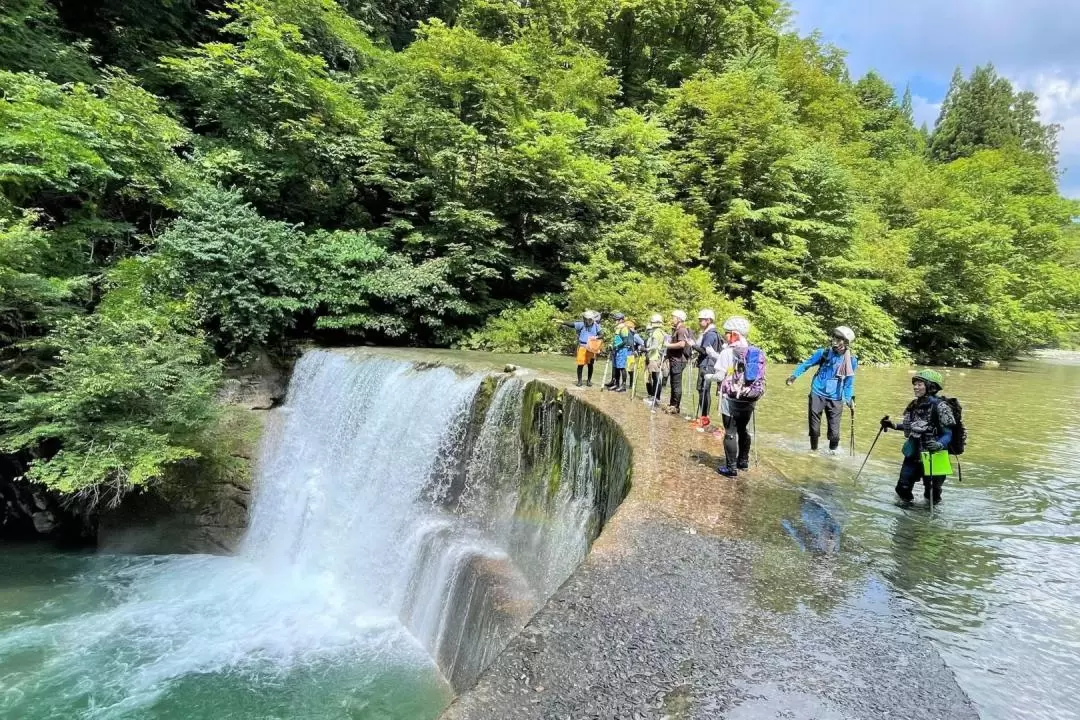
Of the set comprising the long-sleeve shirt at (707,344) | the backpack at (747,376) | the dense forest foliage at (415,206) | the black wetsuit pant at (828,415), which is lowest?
the black wetsuit pant at (828,415)

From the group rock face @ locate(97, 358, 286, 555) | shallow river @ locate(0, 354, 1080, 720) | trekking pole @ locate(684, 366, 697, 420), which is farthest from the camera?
rock face @ locate(97, 358, 286, 555)

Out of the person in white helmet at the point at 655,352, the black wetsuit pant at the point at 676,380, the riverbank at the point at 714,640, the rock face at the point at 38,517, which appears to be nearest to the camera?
the riverbank at the point at 714,640

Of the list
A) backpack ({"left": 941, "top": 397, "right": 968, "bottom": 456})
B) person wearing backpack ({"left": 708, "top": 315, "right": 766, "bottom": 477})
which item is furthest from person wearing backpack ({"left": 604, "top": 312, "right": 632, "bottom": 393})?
backpack ({"left": 941, "top": 397, "right": 968, "bottom": 456})

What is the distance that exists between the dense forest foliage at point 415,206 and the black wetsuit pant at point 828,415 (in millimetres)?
8235

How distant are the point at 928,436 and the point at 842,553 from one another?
86.9 inches

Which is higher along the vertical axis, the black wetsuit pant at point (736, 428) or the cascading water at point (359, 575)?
the black wetsuit pant at point (736, 428)

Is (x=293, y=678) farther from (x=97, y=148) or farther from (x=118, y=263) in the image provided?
(x=97, y=148)

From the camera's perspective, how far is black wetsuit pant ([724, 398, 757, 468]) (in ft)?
18.9

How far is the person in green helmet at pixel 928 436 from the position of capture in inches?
222

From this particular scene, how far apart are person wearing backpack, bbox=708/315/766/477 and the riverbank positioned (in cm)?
133

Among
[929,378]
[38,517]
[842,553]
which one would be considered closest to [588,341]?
[929,378]

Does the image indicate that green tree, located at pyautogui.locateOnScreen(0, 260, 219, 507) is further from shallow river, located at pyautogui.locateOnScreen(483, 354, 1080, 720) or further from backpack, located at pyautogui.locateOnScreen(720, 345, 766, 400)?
shallow river, located at pyautogui.locateOnScreen(483, 354, 1080, 720)

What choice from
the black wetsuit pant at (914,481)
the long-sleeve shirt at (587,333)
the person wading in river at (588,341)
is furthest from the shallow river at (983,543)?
the long-sleeve shirt at (587,333)

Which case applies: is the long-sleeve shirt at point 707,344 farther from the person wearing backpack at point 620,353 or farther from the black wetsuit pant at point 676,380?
the person wearing backpack at point 620,353
